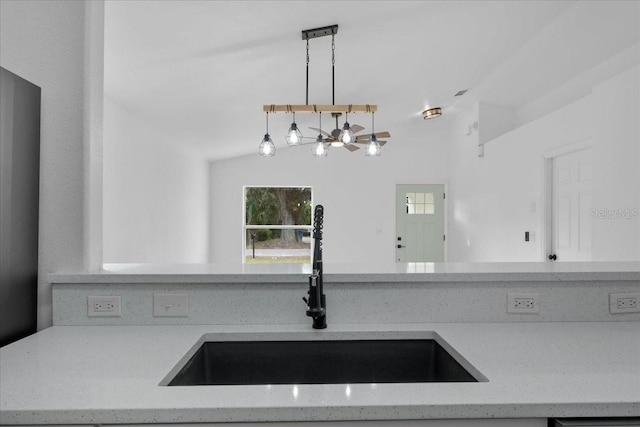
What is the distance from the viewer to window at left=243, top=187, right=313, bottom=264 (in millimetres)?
7031

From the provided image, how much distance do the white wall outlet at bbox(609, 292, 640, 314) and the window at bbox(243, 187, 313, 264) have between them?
5849 mm

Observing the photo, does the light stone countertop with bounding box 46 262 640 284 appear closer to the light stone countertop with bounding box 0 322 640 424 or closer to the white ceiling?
the light stone countertop with bounding box 0 322 640 424

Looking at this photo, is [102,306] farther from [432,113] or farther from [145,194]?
[432,113]

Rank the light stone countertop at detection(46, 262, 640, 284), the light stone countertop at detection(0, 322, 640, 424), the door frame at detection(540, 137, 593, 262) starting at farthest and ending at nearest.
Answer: the door frame at detection(540, 137, 593, 262), the light stone countertop at detection(46, 262, 640, 284), the light stone countertop at detection(0, 322, 640, 424)

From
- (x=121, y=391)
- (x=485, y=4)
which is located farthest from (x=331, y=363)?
(x=485, y=4)

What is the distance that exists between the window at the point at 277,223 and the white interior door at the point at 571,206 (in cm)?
402

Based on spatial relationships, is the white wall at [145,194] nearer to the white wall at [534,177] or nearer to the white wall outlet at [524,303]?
the white wall outlet at [524,303]

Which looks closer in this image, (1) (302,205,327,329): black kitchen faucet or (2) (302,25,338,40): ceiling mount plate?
(1) (302,205,327,329): black kitchen faucet

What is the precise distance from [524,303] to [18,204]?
5.33ft

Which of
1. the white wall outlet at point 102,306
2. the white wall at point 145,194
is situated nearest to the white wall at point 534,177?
the white wall outlet at point 102,306

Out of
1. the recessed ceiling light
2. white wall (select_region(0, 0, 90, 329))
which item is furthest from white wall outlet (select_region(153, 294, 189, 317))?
the recessed ceiling light

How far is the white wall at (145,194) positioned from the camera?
3.14m

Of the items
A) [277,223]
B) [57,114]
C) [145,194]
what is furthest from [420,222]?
[57,114]

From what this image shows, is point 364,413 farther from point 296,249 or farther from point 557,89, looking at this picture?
point 296,249
